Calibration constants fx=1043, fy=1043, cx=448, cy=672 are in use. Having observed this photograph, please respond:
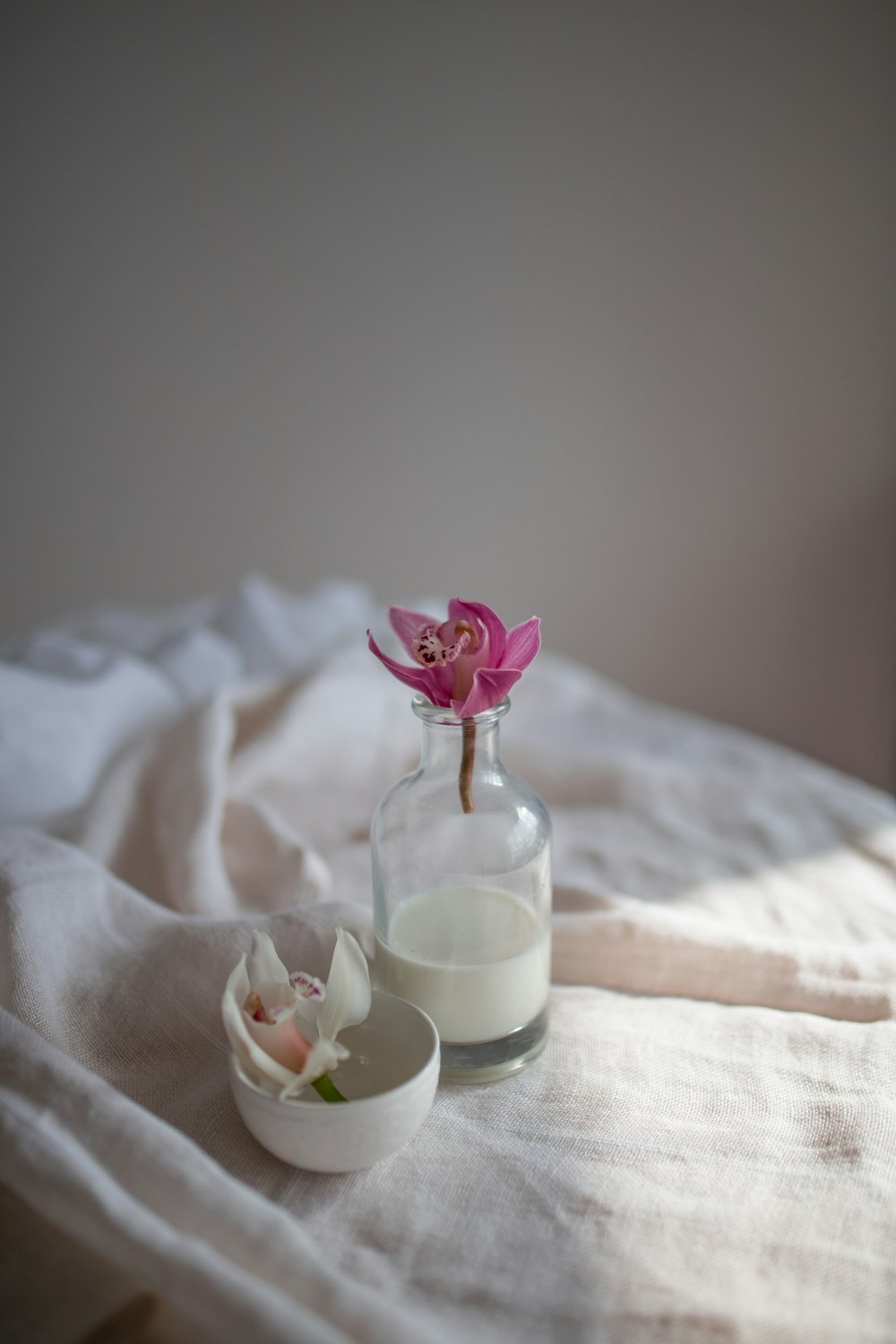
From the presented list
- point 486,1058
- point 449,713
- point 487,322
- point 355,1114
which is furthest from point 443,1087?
point 487,322

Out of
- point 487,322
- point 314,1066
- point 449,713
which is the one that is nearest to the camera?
point 314,1066

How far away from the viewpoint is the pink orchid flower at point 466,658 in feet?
2.05

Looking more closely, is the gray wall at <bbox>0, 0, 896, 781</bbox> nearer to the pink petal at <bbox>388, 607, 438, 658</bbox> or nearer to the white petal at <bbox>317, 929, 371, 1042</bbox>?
the pink petal at <bbox>388, 607, 438, 658</bbox>

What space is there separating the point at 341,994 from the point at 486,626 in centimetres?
23

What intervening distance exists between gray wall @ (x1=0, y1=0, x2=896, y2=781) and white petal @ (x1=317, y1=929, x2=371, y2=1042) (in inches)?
64.4

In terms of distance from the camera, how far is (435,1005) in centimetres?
65

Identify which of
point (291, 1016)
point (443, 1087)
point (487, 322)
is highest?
point (487, 322)

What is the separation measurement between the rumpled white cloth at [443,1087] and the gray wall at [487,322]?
3.19 feet

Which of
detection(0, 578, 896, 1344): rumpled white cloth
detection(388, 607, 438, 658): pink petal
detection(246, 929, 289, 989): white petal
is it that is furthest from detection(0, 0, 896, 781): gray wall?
detection(246, 929, 289, 989): white petal

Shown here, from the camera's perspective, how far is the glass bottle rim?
643mm

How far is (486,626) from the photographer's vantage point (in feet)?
2.09

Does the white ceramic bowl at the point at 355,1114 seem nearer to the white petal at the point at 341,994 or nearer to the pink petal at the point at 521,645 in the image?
the white petal at the point at 341,994

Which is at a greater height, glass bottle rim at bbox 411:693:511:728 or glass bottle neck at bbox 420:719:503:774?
glass bottle rim at bbox 411:693:511:728

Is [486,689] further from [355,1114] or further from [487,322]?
[487,322]
